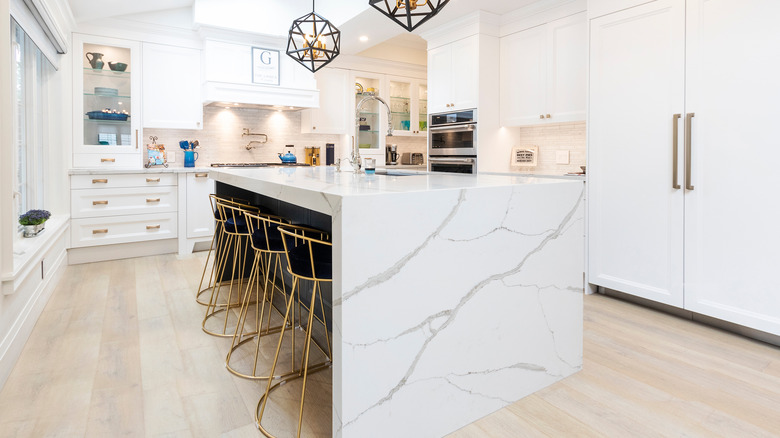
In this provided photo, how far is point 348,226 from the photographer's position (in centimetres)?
146

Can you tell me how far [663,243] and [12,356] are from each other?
3.66 metres

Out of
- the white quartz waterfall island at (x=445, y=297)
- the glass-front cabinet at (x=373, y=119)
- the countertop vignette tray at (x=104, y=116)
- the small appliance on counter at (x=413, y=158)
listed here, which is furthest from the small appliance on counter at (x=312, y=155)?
the white quartz waterfall island at (x=445, y=297)

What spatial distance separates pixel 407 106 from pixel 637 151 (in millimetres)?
3875

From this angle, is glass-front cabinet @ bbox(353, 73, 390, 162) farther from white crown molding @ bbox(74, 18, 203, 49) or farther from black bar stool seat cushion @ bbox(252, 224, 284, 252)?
black bar stool seat cushion @ bbox(252, 224, 284, 252)

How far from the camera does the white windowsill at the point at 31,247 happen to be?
7.37ft

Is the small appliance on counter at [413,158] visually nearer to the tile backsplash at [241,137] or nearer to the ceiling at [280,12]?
the tile backsplash at [241,137]

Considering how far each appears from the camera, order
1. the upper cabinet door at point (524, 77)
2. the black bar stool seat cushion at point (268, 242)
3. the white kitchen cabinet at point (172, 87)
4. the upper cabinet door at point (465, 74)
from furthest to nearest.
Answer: the white kitchen cabinet at point (172, 87), the upper cabinet door at point (465, 74), the upper cabinet door at point (524, 77), the black bar stool seat cushion at point (268, 242)

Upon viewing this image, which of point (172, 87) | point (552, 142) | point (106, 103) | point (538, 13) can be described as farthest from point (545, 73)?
point (106, 103)

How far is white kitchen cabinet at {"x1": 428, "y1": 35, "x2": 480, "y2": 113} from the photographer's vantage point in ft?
14.4

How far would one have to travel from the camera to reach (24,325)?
99.7 inches

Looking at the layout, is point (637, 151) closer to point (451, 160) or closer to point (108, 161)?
point (451, 160)

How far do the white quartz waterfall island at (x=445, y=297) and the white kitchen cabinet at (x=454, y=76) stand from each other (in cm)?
254

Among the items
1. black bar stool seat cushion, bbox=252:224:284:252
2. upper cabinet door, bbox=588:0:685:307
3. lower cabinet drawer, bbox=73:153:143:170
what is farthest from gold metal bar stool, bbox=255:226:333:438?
lower cabinet drawer, bbox=73:153:143:170

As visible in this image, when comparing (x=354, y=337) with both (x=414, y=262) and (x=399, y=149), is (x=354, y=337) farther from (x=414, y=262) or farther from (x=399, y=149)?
(x=399, y=149)
